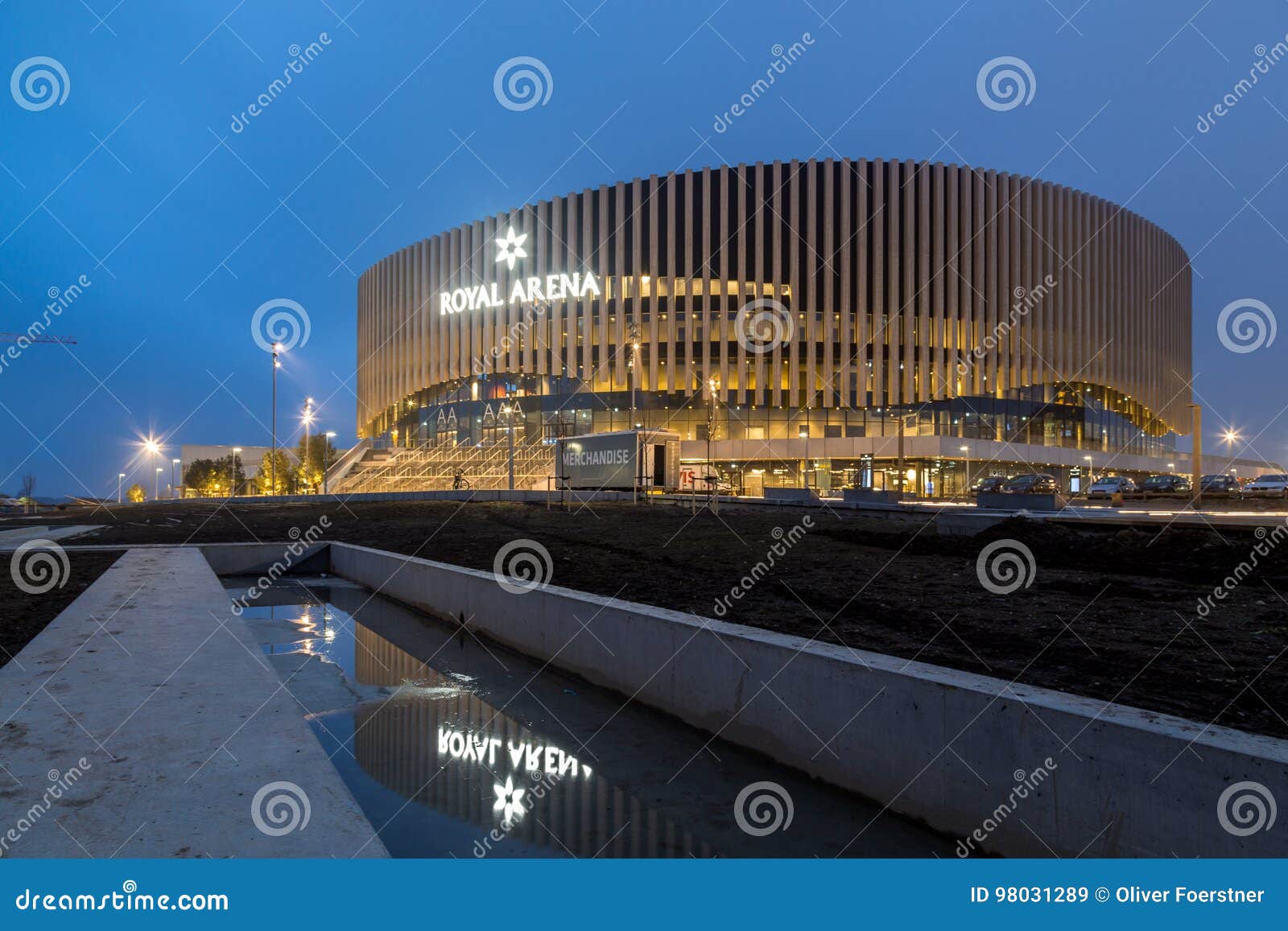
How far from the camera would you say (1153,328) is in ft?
278

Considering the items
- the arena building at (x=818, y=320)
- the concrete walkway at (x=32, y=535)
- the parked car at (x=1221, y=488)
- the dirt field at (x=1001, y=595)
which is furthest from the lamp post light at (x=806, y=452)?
the concrete walkway at (x=32, y=535)

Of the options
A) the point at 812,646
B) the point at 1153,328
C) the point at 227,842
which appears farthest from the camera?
the point at 1153,328

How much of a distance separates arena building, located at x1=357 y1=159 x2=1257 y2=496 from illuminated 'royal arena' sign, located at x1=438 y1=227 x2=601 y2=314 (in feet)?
0.62

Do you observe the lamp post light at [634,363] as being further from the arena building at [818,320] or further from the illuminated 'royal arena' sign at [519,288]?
the illuminated 'royal arena' sign at [519,288]

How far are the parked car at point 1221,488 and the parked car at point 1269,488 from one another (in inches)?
Answer: 24.6

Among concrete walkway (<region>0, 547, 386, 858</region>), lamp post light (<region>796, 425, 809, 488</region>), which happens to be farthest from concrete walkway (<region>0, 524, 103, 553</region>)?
lamp post light (<region>796, 425, 809, 488</region>)

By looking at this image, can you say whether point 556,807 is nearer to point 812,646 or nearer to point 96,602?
point 812,646

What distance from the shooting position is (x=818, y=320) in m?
68.1

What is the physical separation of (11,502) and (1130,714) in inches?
4177

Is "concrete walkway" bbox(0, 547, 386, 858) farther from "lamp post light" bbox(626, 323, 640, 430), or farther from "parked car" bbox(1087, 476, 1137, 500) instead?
"lamp post light" bbox(626, 323, 640, 430)

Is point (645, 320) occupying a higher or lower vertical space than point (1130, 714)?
higher

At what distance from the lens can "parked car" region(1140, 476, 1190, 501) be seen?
43.1 meters

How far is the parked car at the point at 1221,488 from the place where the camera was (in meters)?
44.1

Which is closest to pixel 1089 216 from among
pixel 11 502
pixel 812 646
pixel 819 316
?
pixel 819 316
